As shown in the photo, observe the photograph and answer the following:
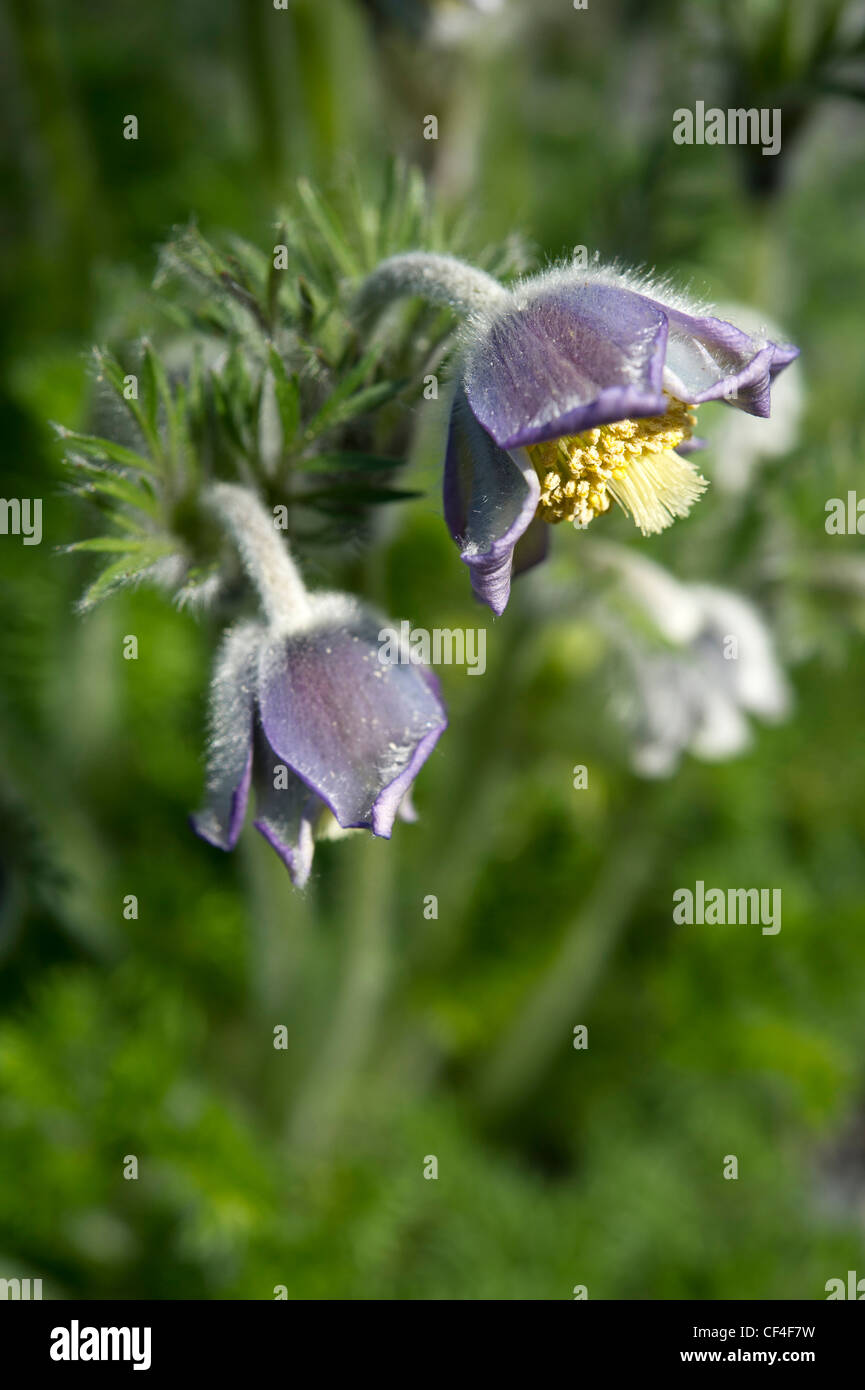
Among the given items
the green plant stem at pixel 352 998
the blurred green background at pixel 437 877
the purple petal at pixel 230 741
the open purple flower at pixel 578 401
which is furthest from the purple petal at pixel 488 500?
the green plant stem at pixel 352 998

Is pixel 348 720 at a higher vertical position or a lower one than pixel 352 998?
higher

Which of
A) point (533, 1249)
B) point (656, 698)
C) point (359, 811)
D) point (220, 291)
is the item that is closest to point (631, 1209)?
point (533, 1249)

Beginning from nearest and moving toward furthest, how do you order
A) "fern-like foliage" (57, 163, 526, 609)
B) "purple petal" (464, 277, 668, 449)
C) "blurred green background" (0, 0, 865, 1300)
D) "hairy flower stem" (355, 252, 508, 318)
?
1. "purple petal" (464, 277, 668, 449)
2. "hairy flower stem" (355, 252, 508, 318)
3. "fern-like foliage" (57, 163, 526, 609)
4. "blurred green background" (0, 0, 865, 1300)

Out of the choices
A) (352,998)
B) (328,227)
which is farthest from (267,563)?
(352,998)

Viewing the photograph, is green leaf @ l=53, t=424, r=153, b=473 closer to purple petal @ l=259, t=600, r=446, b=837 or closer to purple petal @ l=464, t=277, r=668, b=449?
purple petal @ l=259, t=600, r=446, b=837

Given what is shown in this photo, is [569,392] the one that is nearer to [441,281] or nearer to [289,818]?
[441,281]

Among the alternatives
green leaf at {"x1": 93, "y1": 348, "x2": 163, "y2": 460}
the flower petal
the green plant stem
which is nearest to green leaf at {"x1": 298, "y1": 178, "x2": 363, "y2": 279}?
green leaf at {"x1": 93, "y1": 348, "x2": 163, "y2": 460}

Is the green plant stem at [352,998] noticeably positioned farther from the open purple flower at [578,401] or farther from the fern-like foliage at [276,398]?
the open purple flower at [578,401]
